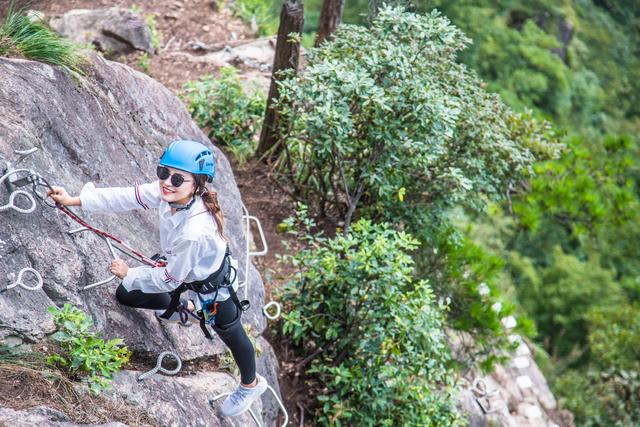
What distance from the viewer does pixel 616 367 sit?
13.0 metres

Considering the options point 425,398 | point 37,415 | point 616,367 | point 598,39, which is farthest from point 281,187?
point 598,39

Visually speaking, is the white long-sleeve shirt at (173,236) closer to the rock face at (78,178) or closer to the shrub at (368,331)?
the rock face at (78,178)

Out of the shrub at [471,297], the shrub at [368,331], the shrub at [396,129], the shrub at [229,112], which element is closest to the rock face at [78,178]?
the shrub at [368,331]

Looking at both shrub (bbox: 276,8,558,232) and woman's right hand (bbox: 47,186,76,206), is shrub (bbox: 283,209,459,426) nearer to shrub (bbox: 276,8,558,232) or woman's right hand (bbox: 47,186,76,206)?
shrub (bbox: 276,8,558,232)

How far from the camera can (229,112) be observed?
27.0 ft

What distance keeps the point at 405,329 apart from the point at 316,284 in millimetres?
889

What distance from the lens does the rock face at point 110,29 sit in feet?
32.3

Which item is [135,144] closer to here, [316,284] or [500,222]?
[316,284]

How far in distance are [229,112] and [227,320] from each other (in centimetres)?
456

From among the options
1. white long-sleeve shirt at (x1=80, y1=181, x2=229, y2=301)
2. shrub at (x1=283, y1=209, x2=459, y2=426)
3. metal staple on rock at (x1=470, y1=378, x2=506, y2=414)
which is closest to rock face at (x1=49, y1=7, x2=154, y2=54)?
shrub at (x1=283, y1=209, x2=459, y2=426)

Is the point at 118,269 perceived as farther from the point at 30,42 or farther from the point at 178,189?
the point at 30,42

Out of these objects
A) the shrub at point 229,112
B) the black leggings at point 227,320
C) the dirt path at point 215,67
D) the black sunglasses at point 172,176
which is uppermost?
the black sunglasses at point 172,176

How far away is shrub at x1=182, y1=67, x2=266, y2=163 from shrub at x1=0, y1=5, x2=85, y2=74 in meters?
3.61

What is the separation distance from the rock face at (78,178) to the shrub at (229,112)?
2.61 meters
